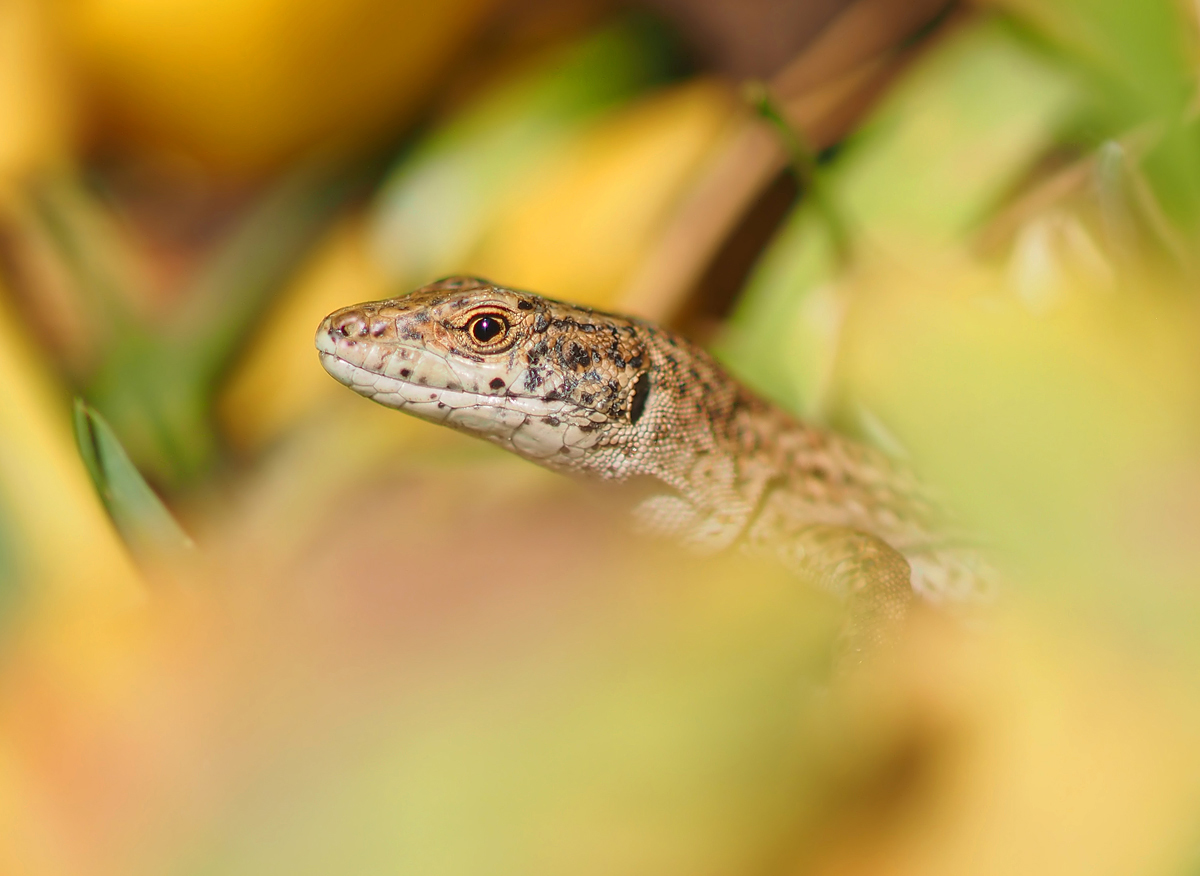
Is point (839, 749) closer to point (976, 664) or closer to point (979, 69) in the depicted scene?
point (976, 664)

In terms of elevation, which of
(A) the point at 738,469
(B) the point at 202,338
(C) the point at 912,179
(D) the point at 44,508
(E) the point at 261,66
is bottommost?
(D) the point at 44,508

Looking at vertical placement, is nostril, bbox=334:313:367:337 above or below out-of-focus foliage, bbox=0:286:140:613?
above

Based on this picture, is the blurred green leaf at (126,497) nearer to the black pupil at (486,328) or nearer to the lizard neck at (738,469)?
the black pupil at (486,328)

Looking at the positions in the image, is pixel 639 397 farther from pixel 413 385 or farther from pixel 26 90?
pixel 26 90

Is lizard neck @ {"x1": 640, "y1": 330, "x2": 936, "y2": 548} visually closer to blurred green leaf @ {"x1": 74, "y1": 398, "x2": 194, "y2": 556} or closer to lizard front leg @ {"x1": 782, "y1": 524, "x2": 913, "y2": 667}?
lizard front leg @ {"x1": 782, "y1": 524, "x2": 913, "y2": 667}

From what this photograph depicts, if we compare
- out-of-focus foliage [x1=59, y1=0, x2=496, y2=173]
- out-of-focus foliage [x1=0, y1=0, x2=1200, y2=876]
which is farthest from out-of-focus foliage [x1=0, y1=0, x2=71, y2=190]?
out-of-focus foliage [x1=0, y1=0, x2=1200, y2=876]

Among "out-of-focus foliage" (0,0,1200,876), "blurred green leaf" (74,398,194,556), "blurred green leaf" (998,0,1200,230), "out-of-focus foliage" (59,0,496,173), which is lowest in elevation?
"blurred green leaf" (74,398,194,556)

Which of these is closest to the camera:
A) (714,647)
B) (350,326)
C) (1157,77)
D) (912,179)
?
(714,647)

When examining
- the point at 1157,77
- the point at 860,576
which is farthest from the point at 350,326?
the point at 1157,77

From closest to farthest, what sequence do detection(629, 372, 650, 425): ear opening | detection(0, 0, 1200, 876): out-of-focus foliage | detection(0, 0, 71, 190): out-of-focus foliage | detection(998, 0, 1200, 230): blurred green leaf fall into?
detection(0, 0, 1200, 876): out-of-focus foliage
detection(998, 0, 1200, 230): blurred green leaf
detection(629, 372, 650, 425): ear opening
detection(0, 0, 71, 190): out-of-focus foliage
